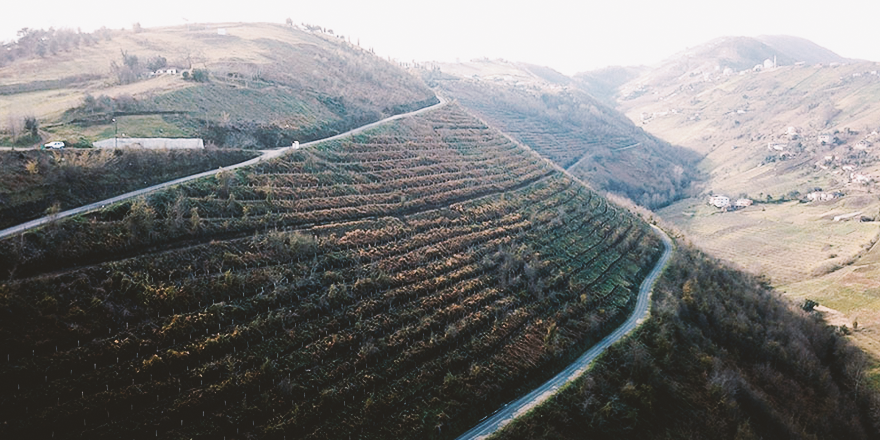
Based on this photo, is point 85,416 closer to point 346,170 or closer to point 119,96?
point 346,170

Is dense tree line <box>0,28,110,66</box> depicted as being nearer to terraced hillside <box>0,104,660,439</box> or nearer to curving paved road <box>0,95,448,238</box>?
curving paved road <box>0,95,448,238</box>

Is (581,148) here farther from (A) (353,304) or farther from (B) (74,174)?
(B) (74,174)

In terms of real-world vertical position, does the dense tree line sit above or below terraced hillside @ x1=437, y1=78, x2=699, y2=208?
above

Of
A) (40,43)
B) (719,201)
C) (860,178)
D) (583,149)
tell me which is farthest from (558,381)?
(860,178)

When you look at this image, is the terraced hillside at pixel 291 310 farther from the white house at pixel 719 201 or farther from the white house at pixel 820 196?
the white house at pixel 820 196

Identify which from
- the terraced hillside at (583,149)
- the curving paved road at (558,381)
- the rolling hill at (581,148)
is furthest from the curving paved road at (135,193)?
the terraced hillside at (583,149)

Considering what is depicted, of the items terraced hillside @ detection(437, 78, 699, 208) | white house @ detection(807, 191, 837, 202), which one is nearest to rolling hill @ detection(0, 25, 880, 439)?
terraced hillside @ detection(437, 78, 699, 208)

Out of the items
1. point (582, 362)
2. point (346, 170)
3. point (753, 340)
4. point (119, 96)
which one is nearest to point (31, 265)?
point (346, 170)
